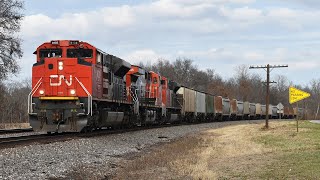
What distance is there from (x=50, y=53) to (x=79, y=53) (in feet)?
4.15

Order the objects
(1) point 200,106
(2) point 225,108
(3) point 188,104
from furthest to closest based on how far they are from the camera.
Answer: (2) point 225,108, (1) point 200,106, (3) point 188,104

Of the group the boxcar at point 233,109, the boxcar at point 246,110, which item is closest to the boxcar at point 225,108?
the boxcar at point 233,109

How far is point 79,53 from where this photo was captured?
19.0m

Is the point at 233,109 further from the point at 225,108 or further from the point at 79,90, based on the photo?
the point at 79,90

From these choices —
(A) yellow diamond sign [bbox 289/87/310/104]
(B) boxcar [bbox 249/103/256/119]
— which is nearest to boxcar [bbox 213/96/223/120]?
(B) boxcar [bbox 249/103/256/119]

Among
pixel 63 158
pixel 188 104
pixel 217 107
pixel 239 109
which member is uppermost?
pixel 188 104

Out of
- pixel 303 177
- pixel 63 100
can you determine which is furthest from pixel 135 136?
pixel 303 177

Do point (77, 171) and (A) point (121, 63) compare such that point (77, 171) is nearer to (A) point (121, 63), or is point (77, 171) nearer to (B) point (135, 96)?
(A) point (121, 63)

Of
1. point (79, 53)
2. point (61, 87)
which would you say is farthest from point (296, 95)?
point (61, 87)

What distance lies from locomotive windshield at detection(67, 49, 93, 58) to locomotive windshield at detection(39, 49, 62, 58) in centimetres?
43

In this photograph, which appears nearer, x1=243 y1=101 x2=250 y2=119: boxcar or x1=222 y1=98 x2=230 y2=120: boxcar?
x1=222 y1=98 x2=230 y2=120: boxcar

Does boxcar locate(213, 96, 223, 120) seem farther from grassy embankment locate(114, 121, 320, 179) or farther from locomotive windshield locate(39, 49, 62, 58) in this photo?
grassy embankment locate(114, 121, 320, 179)

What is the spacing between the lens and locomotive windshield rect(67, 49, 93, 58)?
18875mm

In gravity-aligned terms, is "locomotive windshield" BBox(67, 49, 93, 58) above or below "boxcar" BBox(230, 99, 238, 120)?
above
